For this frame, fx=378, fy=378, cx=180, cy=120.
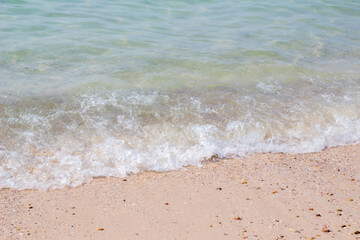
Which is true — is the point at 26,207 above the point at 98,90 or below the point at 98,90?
below

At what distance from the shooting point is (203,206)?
370 cm

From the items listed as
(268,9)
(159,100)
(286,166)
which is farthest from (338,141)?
(268,9)

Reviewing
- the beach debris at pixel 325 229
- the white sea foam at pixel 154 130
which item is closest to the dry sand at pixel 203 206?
the beach debris at pixel 325 229

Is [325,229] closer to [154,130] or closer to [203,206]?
[203,206]

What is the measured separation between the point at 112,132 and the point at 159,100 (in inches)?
46.2

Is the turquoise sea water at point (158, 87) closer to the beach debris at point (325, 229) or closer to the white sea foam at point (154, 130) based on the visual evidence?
the white sea foam at point (154, 130)

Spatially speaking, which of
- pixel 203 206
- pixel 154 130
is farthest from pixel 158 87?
pixel 203 206

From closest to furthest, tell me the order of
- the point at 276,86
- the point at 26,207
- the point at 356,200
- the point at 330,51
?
the point at 26,207, the point at 356,200, the point at 276,86, the point at 330,51

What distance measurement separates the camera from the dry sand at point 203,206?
10.9 feet

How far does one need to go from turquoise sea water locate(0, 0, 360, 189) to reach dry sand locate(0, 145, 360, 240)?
0.30 meters

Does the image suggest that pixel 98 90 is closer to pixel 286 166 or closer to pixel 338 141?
pixel 286 166

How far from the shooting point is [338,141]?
527cm

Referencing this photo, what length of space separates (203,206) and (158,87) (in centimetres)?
308

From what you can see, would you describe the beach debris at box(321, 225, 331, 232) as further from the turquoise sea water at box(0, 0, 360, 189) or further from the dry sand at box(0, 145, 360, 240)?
the turquoise sea water at box(0, 0, 360, 189)
